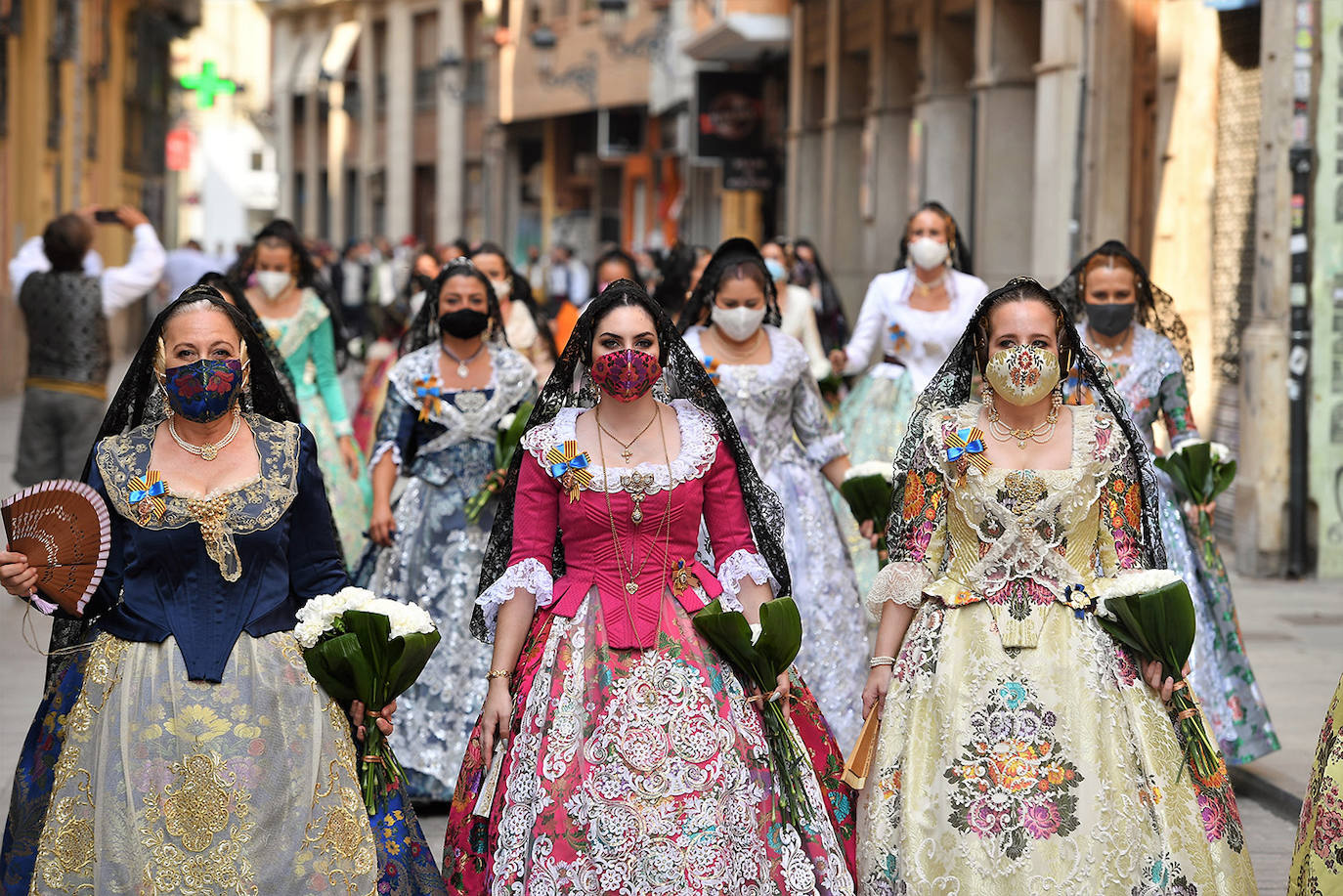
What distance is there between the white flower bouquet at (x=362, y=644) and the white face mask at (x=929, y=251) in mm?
5513

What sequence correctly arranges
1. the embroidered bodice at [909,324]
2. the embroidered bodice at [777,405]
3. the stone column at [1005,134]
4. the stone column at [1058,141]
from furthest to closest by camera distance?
the stone column at [1005,134] → the stone column at [1058,141] → the embroidered bodice at [909,324] → the embroidered bodice at [777,405]

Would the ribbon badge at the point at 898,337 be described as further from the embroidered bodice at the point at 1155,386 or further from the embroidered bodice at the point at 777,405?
the embroidered bodice at the point at 1155,386

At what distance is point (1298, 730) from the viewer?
8.39 metres

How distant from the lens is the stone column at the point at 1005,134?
1906 centimetres

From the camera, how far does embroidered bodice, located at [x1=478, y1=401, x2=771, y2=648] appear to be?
5238 mm

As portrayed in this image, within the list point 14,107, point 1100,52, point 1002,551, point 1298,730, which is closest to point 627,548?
point 1002,551

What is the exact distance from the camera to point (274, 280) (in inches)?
388

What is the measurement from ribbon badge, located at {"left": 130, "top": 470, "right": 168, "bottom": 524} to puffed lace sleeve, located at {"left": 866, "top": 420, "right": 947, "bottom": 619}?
6.10ft

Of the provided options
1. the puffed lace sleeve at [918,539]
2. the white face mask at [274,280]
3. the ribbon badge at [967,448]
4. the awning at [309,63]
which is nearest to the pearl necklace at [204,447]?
the puffed lace sleeve at [918,539]

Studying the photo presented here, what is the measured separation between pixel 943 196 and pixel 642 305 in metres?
17.3

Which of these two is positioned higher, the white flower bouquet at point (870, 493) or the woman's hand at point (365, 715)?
the white flower bouquet at point (870, 493)

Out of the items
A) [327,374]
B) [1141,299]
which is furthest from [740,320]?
[327,374]

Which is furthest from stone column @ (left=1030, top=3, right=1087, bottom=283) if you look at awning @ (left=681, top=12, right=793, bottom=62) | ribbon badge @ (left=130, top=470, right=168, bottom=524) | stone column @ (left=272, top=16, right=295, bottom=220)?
stone column @ (left=272, top=16, right=295, bottom=220)

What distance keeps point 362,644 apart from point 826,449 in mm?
3354
